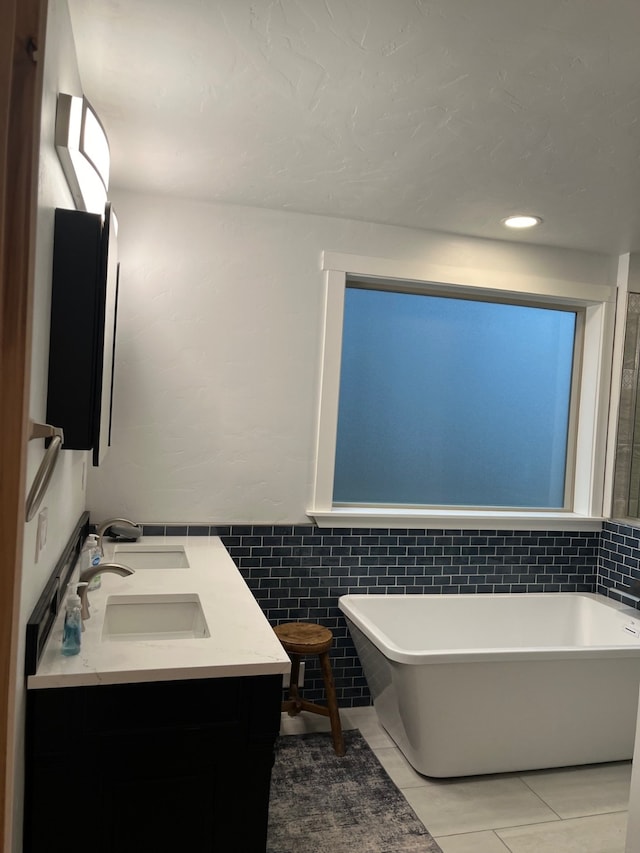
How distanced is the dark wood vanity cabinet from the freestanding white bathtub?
1071mm

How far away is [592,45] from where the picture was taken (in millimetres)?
1692

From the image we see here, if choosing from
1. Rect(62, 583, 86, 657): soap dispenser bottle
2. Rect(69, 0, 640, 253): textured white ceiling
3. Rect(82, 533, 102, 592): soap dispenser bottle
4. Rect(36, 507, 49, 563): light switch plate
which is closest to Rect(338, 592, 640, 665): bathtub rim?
Rect(82, 533, 102, 592): soap dispenser bottle

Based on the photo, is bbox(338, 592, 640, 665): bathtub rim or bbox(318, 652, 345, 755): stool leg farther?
bbox(318, 652, 345, 755): stool leg

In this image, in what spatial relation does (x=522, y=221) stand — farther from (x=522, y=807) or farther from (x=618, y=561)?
(x=522, y=807)

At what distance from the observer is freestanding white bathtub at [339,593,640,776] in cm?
271

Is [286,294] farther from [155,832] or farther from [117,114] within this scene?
[155,832]

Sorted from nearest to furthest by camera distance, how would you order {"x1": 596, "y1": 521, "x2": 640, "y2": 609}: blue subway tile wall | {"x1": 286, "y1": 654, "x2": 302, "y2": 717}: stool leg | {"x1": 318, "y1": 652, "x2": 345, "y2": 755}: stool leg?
{"x1": 318, "y1": 652, "x2": 345, "y2": 755}: stool leg → {"x1": 286, "y1": 654, "x2": 302, "y2": 717}: stool leg → {"x1": 596, "y1": 521, "x2": 640, "y2": 609}: blue subway tile wall

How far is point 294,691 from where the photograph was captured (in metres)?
3.18

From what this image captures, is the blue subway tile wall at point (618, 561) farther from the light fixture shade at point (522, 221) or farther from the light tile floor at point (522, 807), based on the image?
the light fixture shade at point (522, 221)

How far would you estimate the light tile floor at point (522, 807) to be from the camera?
2.43 m

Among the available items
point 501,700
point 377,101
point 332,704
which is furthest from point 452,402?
point 377,101

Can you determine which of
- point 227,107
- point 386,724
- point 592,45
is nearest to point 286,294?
point 227,107

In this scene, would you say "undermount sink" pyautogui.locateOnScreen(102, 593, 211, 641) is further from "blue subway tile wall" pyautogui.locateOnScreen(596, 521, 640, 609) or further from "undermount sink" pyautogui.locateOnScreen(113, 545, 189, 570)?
"blue subway tile wall" pyautogui.locateOnScreen(596, 521, 640, 609)

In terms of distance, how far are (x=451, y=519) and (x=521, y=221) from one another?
1.55 metres
